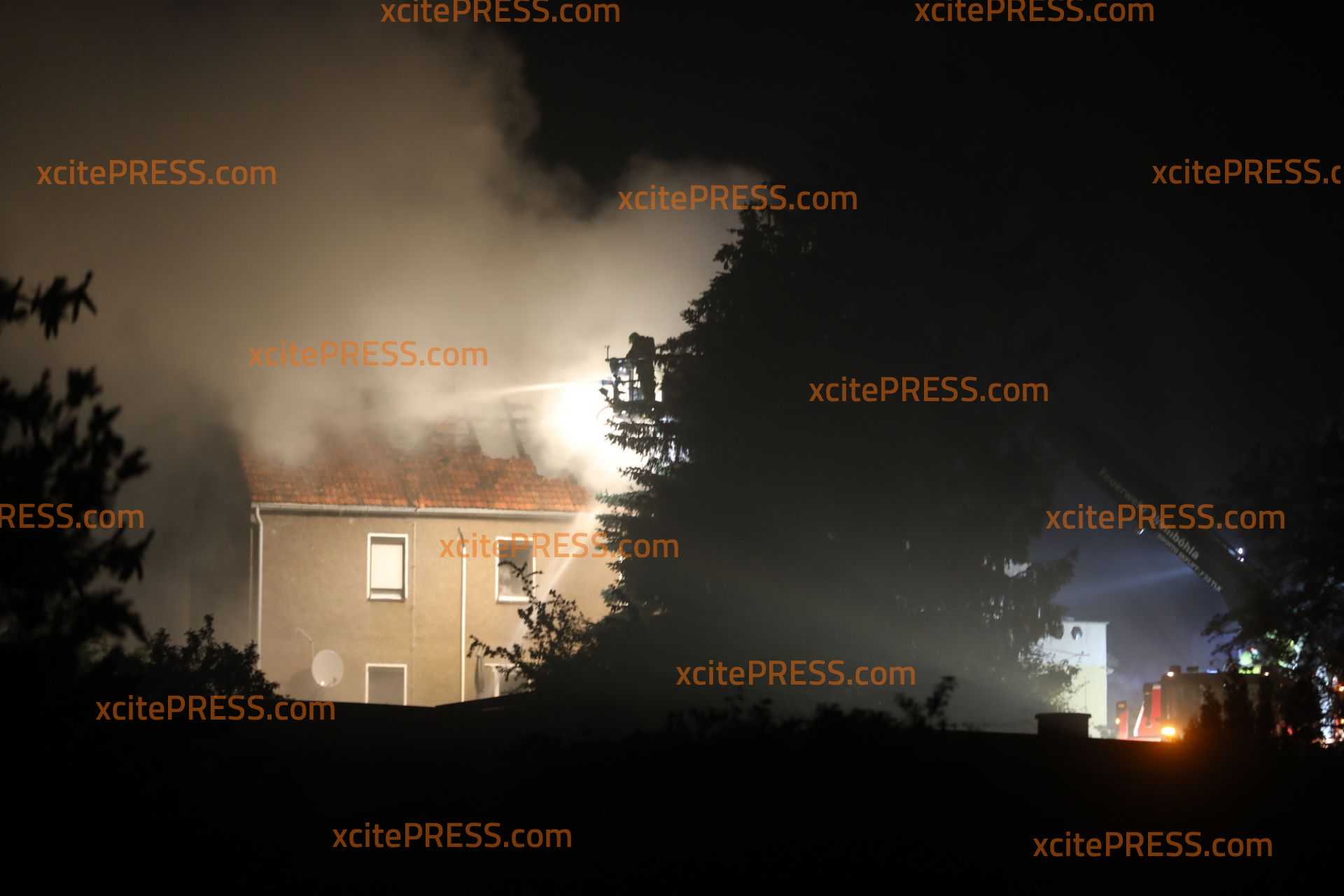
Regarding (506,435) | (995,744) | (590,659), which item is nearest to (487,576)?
(506,435)

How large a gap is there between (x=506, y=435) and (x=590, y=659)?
14158 mm

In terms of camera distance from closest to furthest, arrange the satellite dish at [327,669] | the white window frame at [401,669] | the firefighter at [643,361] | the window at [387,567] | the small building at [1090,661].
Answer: the firefighter at [643,361], the small building at [1090,661], the satellite dish at [327,669], the white window frame at [401,669], the window at [387,567]

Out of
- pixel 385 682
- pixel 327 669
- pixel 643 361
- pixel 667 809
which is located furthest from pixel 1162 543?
pixel 667 809

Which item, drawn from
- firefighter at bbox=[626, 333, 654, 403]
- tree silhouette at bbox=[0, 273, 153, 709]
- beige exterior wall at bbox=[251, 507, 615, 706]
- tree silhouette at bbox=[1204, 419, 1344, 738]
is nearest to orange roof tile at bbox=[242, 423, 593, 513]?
beige exterior wall at bbox=[251, 507, 615, 706]

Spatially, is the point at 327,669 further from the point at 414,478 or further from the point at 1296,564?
the point at 1296,564

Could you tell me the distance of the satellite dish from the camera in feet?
88.0

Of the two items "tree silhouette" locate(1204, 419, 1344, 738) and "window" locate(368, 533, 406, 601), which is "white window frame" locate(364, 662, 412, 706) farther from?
"tree silhouette" locate(1204, 419, 1344, 738)

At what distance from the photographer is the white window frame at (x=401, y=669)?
93.7 ft

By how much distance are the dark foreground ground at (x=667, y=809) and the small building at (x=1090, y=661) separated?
16370mm

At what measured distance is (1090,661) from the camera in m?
27.0

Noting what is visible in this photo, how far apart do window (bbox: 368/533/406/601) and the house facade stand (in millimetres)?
29

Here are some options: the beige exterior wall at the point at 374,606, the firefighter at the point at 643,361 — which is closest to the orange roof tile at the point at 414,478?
the beige exterior wall at the point at 374,606

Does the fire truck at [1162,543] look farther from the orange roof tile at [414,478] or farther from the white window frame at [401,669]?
the white window frame at [401,669]

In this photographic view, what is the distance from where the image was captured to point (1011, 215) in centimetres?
2148
